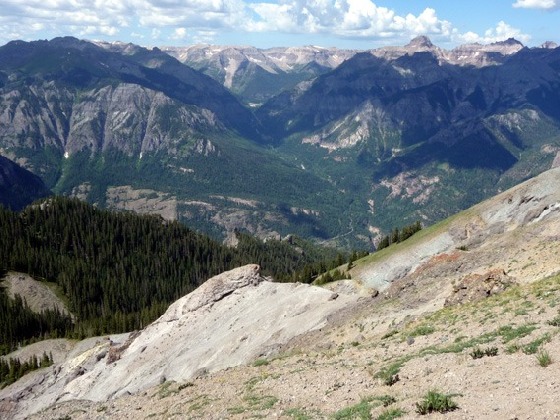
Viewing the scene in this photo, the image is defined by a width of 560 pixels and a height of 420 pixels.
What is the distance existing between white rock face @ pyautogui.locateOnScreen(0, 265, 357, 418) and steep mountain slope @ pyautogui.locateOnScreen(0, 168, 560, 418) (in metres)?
0.33

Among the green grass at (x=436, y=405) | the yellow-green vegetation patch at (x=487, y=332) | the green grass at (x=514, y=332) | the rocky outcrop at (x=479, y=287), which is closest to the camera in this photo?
the green grass at (x=436, y=405)

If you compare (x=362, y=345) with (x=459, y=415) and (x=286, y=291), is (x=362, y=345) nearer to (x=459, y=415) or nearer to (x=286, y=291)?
(x=459, y=415)

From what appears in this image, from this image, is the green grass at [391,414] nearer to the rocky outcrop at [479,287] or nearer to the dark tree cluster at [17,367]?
the rocky outcrop at [479,287]

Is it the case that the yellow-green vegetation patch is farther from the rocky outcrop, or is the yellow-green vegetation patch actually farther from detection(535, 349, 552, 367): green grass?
detection(535, 349, 552, 367): green grass

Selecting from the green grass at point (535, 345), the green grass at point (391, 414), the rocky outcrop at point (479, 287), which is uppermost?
the green grass at point (535, 345)

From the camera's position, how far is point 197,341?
3105 inches

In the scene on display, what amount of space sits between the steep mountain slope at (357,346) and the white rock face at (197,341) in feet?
1.07

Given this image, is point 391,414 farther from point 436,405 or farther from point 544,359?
point 544,359

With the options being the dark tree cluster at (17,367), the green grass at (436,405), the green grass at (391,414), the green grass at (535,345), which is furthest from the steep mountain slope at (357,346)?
the dark tree cluster at (17,367)

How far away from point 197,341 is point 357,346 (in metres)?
41.7

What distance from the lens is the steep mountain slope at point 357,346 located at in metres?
26.6

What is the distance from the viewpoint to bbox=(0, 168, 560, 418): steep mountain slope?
2659cm

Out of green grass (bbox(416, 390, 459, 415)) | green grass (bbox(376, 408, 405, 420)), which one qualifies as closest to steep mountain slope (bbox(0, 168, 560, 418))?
green grass (bbox(376, 408, 405, 420))

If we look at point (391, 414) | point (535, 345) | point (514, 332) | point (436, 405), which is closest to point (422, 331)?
point (514, 332)
